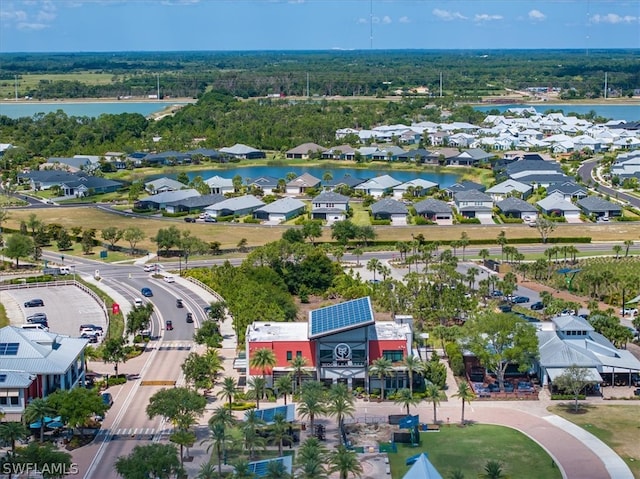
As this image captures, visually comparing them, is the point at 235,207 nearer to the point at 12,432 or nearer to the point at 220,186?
the point at 220,186

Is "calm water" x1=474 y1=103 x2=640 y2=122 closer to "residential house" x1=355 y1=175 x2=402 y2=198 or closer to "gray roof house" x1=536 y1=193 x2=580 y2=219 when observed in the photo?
"residential house" x1=355 y1=175 x2=402 y2=198

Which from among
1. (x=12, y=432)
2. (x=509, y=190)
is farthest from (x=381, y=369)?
(x=509, y=190)

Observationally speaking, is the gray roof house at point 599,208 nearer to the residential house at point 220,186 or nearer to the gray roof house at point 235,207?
the gray roof house at point 235,207

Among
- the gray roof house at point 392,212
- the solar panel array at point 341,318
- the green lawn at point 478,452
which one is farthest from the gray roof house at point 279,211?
the green lawn at point 478,452

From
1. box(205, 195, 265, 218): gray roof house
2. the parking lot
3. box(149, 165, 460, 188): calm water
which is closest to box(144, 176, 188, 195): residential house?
box(205, 195, 265, 218): gray roof house

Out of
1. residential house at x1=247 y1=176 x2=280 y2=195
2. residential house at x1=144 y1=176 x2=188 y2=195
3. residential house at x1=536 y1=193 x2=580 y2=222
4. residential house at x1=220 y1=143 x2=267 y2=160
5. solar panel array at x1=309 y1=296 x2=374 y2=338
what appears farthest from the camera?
residential house at x1=220 y1=143 x2=267 y2=160

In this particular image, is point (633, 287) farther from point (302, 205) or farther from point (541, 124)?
point (541, 124)
